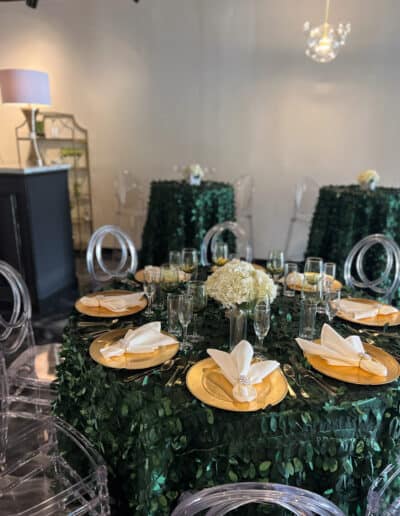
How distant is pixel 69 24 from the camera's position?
462cm

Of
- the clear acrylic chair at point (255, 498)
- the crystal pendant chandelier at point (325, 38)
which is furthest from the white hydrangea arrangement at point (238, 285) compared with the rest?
the crystal pendant chandelier at point (325, 38)

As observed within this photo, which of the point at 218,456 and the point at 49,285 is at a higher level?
the point at 218,456

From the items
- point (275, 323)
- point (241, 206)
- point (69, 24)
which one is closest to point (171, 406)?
point (275, 323)

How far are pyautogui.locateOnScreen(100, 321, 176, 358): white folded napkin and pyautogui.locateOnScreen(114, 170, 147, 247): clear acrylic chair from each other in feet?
11.9

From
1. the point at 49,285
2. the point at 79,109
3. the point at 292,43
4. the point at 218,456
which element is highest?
the point at 292,43

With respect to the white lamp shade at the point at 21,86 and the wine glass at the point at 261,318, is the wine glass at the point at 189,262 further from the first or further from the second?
the white lamp shade at the point at 21,86

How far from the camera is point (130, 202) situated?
5.08m

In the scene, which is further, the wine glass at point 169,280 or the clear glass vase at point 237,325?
the wine glass at point 169,280

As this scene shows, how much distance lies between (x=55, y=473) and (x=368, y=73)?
478cm

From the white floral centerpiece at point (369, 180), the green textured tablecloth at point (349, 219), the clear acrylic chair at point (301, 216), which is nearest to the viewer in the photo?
the green textured tablecloth at point (349, 219)

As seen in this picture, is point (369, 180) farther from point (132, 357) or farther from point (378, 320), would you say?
point (132, 357)

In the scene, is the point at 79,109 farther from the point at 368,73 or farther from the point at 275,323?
the point at 275,323

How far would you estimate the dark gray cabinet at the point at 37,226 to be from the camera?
3.09 m

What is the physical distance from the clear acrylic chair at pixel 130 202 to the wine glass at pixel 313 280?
339cm
